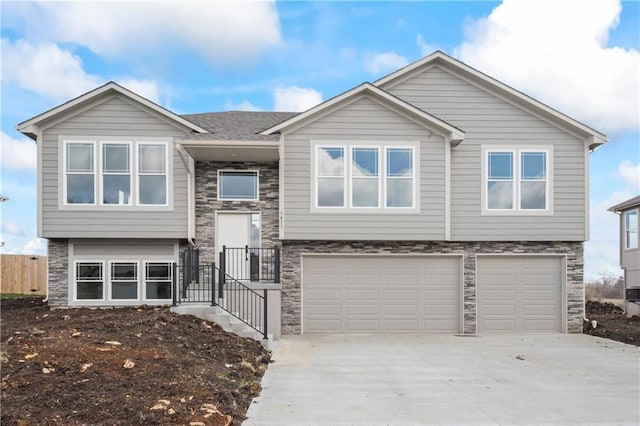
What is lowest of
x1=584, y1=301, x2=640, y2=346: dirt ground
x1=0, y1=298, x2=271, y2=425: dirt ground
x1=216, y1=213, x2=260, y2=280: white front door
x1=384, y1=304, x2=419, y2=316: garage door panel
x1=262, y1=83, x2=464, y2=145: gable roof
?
x1=584, y1=301, x2=640, y2=346: dirt ground

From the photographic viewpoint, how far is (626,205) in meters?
20.2

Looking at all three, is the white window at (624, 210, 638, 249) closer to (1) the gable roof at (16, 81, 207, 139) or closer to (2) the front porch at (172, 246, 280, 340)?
(2) the front porch at (172, 246, 280, 340)

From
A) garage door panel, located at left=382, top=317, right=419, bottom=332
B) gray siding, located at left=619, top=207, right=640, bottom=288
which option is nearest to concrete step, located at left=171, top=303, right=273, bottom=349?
garage door panel, located at left=382, top=317, right=419, bottom=332

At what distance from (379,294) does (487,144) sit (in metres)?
5.08

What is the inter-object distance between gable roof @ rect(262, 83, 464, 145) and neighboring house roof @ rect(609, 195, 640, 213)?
11377 millimetres

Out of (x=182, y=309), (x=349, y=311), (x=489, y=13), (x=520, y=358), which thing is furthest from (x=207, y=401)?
(x=489, y=13)

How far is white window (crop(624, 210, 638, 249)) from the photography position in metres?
20.1

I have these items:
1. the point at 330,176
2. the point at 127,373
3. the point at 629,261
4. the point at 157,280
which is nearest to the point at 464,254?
the point at 330,176

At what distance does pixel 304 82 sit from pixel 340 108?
7.75 ft

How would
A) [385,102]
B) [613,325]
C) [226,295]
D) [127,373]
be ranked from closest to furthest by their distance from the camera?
[127,373]
[226,295]
[385,102]
[613,325]

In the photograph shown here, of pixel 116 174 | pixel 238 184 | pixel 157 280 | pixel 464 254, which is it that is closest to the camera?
pixel 116 174

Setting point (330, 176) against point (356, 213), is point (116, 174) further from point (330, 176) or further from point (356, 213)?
point (356, 213)

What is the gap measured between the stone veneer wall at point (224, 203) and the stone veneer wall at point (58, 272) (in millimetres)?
3541

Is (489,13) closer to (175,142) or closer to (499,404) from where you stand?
(175,142)
